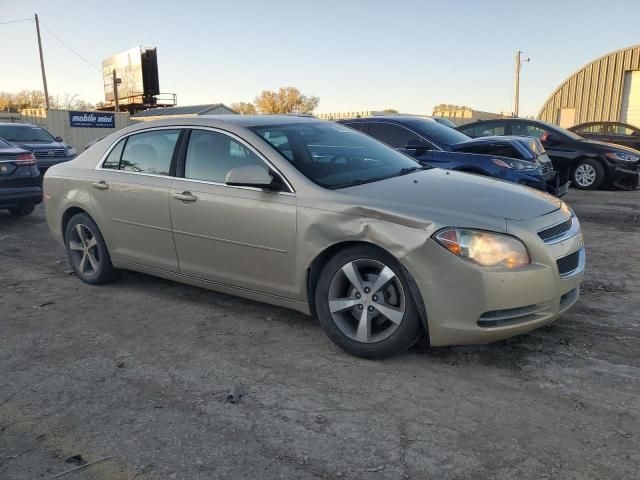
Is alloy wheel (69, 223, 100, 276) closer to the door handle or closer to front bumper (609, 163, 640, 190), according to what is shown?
the door handle

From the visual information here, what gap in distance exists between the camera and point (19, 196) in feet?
28.3

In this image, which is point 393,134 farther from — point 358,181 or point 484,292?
point 484,292

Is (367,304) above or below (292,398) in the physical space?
above

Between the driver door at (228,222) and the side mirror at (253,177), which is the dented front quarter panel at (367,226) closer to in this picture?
the driver door at (228,222)

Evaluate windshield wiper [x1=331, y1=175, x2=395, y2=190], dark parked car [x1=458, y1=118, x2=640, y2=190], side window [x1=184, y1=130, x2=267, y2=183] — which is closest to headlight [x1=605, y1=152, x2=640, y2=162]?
dark parked car [x1=458, y1=118, x2=640, y2=190]

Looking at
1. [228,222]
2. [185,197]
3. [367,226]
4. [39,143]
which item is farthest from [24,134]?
→ [367,226]

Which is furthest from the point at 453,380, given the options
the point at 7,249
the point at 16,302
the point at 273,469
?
the point at 7,249

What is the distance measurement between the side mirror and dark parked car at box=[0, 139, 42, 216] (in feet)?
20.8

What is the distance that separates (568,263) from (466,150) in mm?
4725

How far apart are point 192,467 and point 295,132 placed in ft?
8.80

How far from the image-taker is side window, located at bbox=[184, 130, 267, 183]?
4074mm

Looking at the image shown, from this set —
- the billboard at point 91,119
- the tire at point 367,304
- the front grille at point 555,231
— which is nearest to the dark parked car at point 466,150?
the front grille at point 555,231

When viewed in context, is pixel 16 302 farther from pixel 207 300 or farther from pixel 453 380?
pixel 453 380

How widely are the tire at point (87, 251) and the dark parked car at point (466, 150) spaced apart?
4.23 metres
